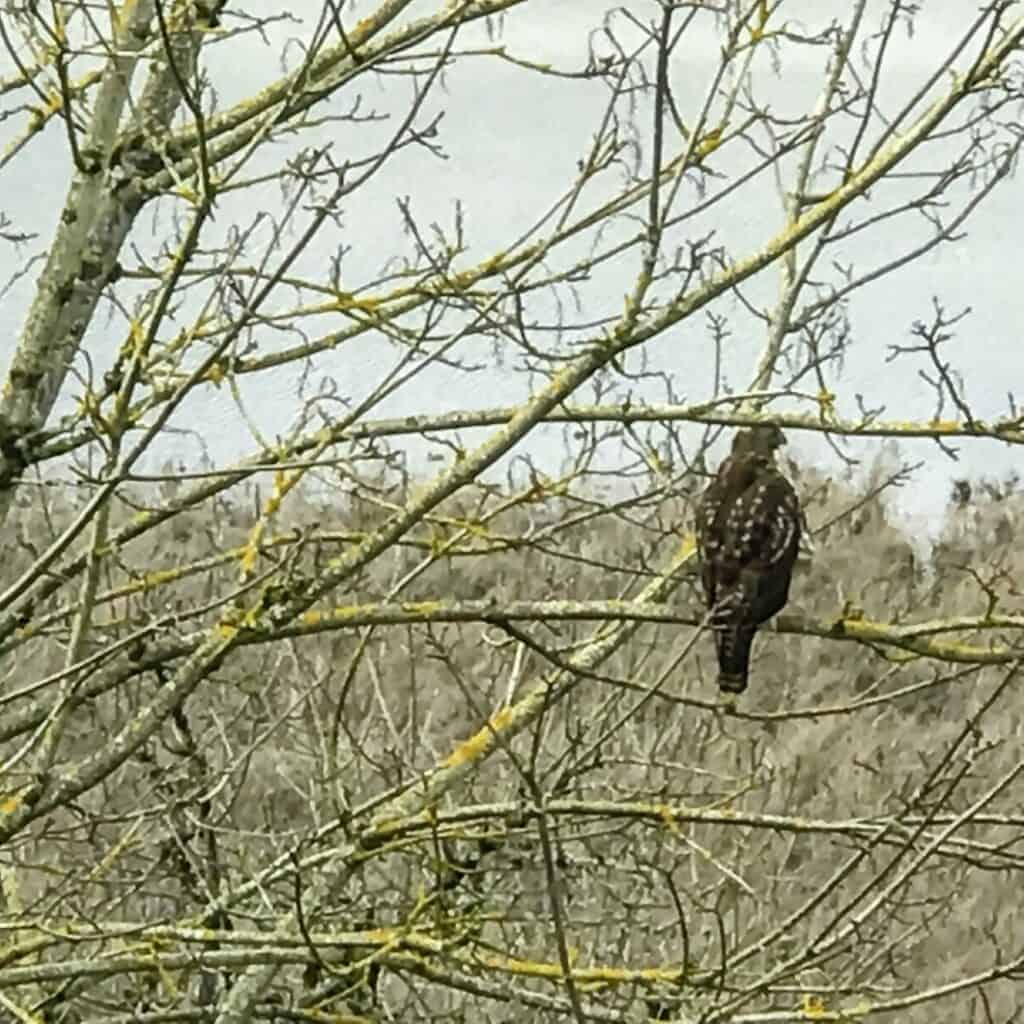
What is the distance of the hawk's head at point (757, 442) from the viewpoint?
18.0 ft

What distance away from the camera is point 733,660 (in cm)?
507

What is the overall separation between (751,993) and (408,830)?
3.52ft

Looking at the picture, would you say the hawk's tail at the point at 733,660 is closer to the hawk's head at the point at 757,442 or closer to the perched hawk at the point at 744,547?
the perched hawk at the point at 744,547

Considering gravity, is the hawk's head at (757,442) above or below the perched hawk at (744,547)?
above

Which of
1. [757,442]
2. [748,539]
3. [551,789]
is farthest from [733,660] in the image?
[757,442]

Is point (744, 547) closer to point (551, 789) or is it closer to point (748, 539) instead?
point (748, 539)

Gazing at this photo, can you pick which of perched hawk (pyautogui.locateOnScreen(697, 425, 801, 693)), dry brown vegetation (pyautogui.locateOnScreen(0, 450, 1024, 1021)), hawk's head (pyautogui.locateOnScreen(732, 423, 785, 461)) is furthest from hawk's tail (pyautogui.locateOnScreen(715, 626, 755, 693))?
hawk's head (pyautogui.locateOnScreen(732, 423, 785, 461))

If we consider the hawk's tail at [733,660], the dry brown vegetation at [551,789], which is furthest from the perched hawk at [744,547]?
the dry brown vegetation at [551,789]

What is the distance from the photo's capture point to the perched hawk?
16.1 feet

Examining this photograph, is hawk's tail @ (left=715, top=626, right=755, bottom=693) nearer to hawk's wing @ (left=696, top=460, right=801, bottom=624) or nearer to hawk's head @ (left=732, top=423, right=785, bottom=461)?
hawk's wing @ (left=696, top=460, right=801, bottom=624)

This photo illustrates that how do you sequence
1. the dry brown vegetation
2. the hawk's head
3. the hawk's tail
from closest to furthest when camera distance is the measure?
the dry brown vegetation → the hawk's tail → the hawk's head

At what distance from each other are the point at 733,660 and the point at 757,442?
2.33 ft

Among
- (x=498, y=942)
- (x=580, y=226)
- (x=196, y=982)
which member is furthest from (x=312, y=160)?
(x=498, y=942)

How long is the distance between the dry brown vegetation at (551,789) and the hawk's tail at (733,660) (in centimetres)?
21
